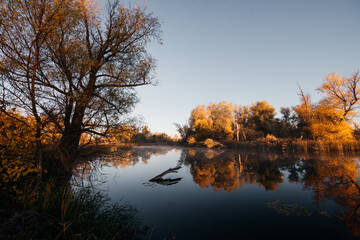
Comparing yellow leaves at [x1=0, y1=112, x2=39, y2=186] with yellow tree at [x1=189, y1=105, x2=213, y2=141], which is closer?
yellow leaves at [x1=0, y1=112, x2=39, y2=186]

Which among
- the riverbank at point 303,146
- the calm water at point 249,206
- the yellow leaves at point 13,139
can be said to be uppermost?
the yellow leaves at point 13,139

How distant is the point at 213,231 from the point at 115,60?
997 cm

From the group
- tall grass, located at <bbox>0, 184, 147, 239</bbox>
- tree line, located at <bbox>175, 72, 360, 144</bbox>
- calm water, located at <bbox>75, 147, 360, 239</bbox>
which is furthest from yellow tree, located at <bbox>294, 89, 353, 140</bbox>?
tall grass, located at <bbox>0, 184, 147, 239</bbox>

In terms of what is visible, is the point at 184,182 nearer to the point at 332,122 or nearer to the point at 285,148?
the point at 285,148

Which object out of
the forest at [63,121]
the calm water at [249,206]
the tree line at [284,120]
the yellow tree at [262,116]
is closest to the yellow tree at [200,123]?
the tree line at [284,120]

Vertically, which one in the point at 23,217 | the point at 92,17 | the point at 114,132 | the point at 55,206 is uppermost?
the point at 92,17

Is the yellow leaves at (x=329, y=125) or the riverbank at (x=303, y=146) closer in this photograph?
the riverbank at (x=303, y=146)

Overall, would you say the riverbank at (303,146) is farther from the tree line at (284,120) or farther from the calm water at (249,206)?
the calm water at (249,206)

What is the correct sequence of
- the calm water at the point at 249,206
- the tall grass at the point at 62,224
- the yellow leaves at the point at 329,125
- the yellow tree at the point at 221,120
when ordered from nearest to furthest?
the tall grass at the point at 62,224 < the calm water at the point at 249,206 < the yellow leaves at the point at 329,125 < the yellow tree at the point at 221,120

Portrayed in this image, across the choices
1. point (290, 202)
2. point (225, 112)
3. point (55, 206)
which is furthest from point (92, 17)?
point (225, 112)

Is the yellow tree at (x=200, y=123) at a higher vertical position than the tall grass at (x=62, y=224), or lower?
higher

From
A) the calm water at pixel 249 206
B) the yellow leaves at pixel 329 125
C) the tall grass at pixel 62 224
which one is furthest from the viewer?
the yellow leaves at pixel 329 125

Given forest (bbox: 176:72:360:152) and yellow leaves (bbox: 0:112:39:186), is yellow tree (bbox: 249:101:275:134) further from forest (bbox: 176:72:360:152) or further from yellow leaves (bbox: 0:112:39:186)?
yellow leaves (bbox: 0:112:39:186)

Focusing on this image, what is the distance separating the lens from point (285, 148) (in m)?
26.8
